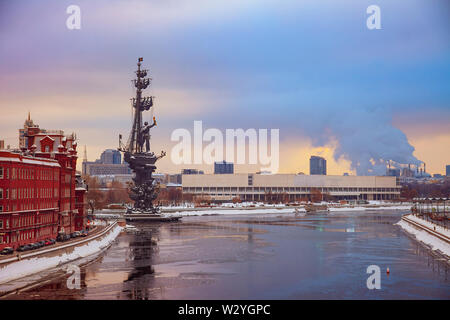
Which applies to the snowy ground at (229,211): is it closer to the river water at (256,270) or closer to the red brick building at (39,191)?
the river water at (256,270)

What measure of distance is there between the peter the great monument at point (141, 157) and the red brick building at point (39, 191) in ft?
125

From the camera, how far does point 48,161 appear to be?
235ft

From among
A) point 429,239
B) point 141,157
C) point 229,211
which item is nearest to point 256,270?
point 429,239

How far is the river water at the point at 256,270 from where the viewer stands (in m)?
46.6

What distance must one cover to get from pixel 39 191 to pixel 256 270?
2658 cm

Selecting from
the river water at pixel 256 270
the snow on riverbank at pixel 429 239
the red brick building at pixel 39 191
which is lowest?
the river water at pixel 256 270

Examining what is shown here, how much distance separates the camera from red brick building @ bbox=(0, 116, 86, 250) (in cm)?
5962

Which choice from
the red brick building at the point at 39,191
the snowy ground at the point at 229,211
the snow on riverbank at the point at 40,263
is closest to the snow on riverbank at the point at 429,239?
the snow on riverbank at the point at 40,263

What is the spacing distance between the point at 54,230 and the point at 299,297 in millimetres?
38593

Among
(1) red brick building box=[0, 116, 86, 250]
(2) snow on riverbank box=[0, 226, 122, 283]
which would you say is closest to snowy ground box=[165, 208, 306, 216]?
(1) red brick building box=[0, 116, 86, 250]

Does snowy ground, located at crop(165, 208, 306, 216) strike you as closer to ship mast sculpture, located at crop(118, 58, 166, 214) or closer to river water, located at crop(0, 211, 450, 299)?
ship mast sculpture, located at crop(118, 58, 166, 214)

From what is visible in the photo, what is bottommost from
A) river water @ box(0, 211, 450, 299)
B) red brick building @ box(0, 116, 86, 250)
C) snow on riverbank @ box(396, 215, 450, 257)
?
river water @ box(0, 211, 450, 299)
